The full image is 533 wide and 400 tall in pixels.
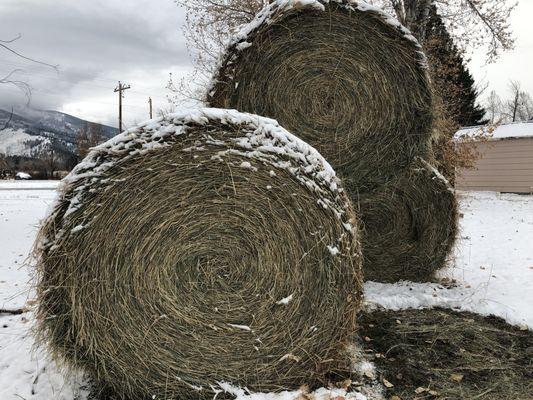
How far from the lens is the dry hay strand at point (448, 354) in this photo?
2.94 metres

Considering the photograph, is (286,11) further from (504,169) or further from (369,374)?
(504,169)

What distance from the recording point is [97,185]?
2.64m

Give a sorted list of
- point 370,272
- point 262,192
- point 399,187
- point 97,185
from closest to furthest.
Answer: point 97,185
point 262,192
point 399,187
point 370,272

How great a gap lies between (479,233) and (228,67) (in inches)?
291

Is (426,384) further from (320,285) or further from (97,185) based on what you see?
(97,185)

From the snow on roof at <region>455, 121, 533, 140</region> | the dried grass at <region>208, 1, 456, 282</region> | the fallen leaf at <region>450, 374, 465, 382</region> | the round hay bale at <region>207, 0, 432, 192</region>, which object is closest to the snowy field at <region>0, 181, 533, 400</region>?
the fallen leaf at <region>450, 374, 465, 382</region>

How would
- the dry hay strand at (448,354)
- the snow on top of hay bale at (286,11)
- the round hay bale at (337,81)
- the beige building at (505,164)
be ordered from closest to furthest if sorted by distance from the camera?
the dry hay strand at (448,354)
the snow on top of hay bale at (286,11)
the round hay bale at (337,81)
the beige building at (505,164)

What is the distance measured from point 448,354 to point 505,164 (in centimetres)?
1837

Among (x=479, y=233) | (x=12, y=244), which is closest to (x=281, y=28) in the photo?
(x=12, y=244)

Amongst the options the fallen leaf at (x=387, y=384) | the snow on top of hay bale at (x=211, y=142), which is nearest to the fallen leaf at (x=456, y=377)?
the fallen leaf at (x=387, y=384)

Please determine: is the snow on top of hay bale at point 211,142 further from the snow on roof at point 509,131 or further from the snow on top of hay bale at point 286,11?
the snow on roof at point 509,131

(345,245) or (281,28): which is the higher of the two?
(281,28)

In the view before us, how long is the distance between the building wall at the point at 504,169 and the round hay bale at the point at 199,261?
17011 mm

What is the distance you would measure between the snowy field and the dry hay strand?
0.30 m
